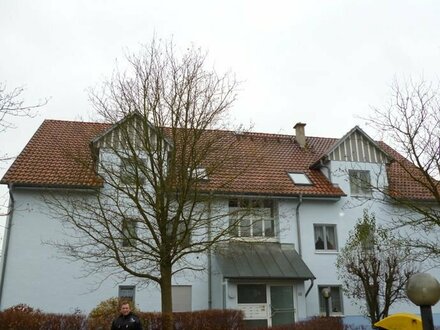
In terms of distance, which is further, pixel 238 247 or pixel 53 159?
pixel 53 159

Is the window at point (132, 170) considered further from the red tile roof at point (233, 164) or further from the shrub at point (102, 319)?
the shrub at point (102, 319)

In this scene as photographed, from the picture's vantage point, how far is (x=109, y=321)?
1381 cm

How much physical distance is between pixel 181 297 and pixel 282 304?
4.09 m

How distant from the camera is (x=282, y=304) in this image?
20000 millimetres

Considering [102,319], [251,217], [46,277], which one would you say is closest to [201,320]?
[102,319]

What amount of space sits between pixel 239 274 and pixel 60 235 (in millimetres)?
7279

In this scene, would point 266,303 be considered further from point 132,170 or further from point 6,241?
point 6,241

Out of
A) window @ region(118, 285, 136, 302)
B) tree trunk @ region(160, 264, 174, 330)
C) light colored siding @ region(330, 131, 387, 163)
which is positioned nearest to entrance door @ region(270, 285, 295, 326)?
window @ region(118, 285, 136, 302)

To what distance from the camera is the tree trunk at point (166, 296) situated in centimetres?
1336

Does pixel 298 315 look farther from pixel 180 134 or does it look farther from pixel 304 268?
pixel 180 134

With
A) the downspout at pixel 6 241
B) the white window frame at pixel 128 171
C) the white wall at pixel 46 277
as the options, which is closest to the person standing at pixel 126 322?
the white window frame at pixel 128 171

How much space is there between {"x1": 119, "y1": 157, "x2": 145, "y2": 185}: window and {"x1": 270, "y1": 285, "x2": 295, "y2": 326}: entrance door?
870cm

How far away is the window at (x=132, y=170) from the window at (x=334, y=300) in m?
10.9

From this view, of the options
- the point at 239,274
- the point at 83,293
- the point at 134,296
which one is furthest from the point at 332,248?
the point at 83,293
